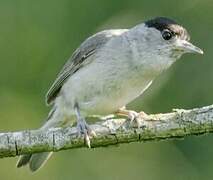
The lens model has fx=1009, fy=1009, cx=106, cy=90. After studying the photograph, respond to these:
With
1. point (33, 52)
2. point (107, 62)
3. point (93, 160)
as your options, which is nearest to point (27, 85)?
point (33, 52)

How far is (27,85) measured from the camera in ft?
40.0

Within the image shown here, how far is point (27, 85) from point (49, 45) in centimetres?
60

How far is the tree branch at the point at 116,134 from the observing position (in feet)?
25.2

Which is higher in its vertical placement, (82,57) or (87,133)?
(82,57)

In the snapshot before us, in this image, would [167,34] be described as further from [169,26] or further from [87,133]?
[87,133]

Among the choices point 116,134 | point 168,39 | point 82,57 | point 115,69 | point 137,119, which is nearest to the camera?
point 116,134

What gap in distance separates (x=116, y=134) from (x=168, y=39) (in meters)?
1.35

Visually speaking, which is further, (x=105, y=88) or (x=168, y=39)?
(x=168, y=39)

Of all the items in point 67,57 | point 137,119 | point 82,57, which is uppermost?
point 67,57

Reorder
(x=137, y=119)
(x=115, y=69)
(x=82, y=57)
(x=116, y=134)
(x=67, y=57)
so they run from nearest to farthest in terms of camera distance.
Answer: (x=116, y=134)
(x=137, y=119)
(x=115, y=69)
(x=82, y=57)
(x=67, y=57)

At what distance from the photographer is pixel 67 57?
12.0m

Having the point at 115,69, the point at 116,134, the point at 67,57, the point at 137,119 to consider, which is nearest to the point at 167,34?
the point at 115,69

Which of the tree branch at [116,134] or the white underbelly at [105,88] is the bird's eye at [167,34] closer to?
the white underbelly at [105,88]

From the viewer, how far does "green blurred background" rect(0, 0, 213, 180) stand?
451 inches
